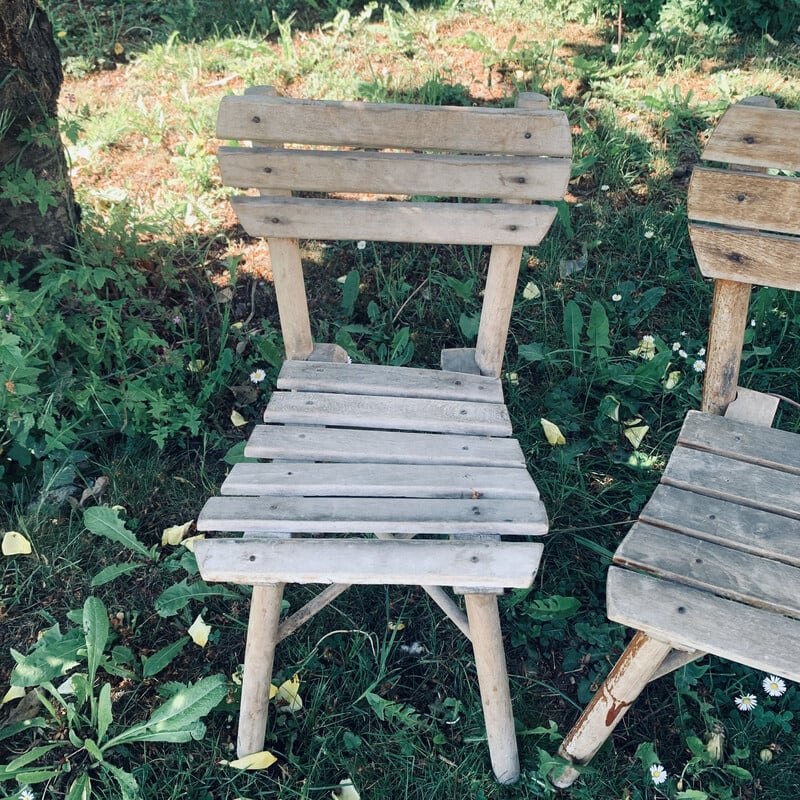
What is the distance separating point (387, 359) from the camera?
2525mm

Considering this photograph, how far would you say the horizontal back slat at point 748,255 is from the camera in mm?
1633

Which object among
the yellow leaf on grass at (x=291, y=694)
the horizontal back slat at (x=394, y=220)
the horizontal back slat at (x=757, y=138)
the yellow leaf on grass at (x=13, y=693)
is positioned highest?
Answer: the horizontal back slat at (x=757, y=138)

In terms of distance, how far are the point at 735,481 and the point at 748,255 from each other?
0.48m

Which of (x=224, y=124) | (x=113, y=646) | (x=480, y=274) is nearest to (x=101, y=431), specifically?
(x=113, y=646)

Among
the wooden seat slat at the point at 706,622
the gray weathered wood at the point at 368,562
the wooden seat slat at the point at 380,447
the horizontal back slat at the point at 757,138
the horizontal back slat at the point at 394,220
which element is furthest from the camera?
the horizontal back slat at the point at 394,220

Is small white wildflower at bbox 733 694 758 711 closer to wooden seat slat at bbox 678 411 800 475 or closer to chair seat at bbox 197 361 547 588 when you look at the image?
wooden seat slat at bbox 678 411 800 475

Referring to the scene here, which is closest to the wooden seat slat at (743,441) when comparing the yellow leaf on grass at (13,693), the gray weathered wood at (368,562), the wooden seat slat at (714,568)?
the wooden seat slat at (714,568)

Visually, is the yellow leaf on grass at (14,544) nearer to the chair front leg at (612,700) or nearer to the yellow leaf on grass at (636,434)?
the chair front leg at (612,700)

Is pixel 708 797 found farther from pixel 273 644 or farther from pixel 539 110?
pixel 539 110

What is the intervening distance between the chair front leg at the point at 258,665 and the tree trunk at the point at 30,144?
1.24 meters

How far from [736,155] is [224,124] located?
1052 millimetres

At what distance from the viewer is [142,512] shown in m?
2.23

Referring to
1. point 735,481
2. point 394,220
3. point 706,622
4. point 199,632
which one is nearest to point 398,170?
point 394,220

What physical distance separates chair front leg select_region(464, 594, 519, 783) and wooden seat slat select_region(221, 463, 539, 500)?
0.21m
